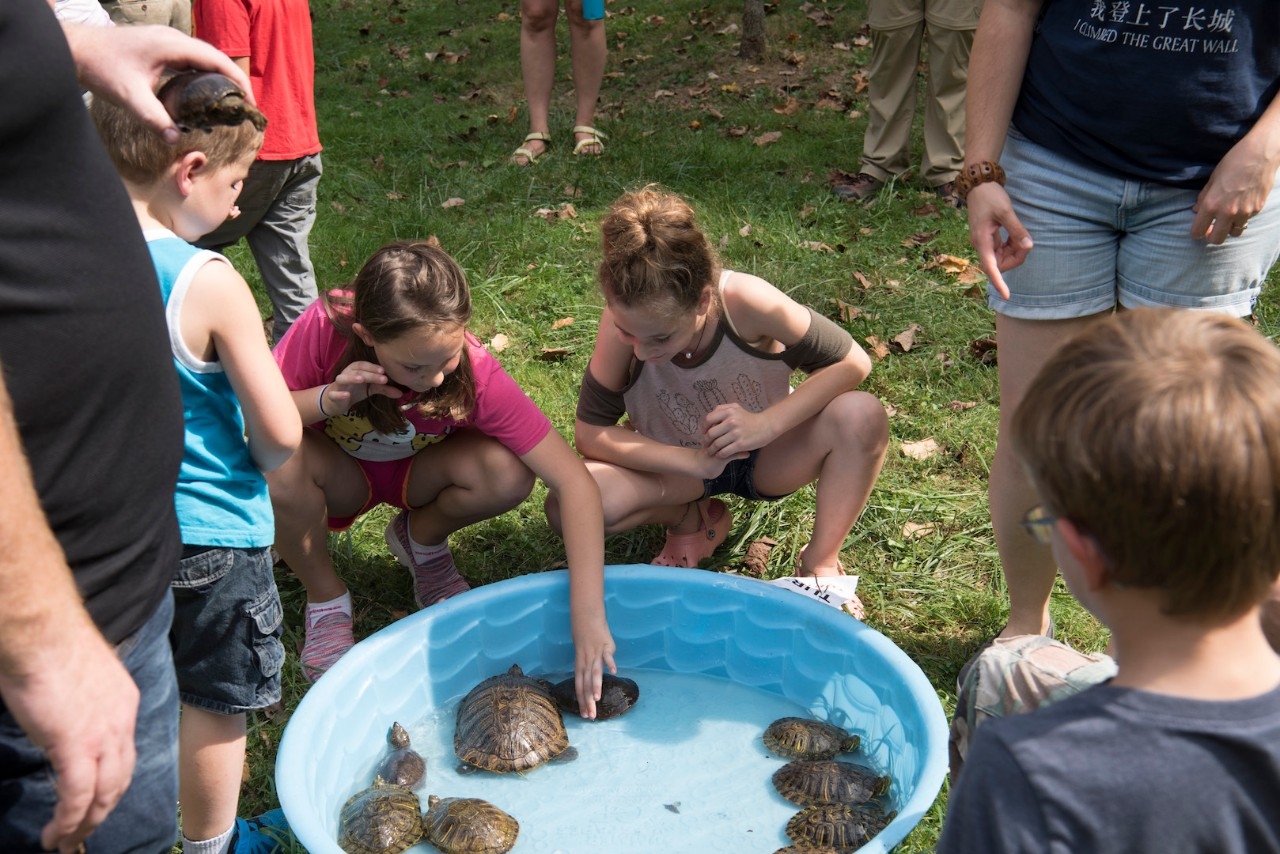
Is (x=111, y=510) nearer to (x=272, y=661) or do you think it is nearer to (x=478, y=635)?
(x=272, y=661)

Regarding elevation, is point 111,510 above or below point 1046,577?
above

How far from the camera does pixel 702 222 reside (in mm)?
5770

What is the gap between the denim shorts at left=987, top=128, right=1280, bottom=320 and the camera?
2504 mm

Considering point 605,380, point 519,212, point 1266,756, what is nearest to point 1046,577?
point 605,380

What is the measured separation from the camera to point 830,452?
337 cm

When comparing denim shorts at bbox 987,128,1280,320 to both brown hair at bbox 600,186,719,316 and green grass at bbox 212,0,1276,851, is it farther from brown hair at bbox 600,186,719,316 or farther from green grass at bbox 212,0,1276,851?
green grass at bbox 212,0,1276,851

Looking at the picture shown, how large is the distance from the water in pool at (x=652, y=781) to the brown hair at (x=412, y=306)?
2.98 feet

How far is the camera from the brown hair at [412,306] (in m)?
2.81

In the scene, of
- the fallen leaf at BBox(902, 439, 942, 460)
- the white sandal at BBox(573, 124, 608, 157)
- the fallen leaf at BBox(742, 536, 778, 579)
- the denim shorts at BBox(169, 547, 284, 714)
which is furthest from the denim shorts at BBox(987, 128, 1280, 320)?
the white sandal at BBox(573, 124, 608, 157)

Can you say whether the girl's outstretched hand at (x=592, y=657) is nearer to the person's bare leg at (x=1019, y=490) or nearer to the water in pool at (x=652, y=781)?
the water in pool at (x=652, y=781)

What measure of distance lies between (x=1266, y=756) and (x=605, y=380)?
236 centimetres

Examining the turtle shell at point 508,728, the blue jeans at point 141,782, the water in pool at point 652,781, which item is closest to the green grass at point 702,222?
the water in pool at point 652,781

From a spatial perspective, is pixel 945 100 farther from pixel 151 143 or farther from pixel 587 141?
pixel 151 143

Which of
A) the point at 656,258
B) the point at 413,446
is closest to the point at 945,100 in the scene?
the point at 656,258
